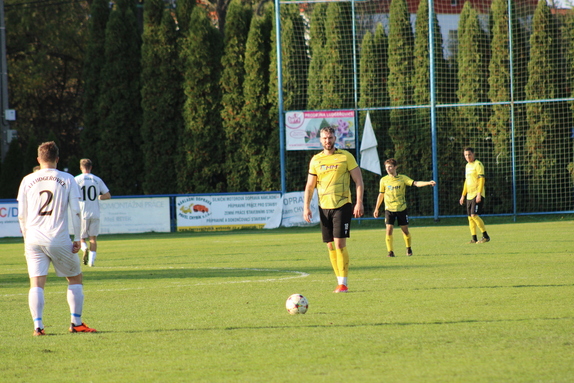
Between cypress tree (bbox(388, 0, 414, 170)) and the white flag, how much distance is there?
184 cm

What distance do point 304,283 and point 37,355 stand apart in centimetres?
566

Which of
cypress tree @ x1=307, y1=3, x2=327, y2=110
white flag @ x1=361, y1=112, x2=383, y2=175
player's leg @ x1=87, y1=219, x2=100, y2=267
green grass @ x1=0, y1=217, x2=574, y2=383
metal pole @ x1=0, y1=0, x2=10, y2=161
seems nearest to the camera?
green grass @ x1=0, y1=217, x2=574, y2=383

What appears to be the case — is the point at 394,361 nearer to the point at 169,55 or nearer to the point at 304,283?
the point at 304,283

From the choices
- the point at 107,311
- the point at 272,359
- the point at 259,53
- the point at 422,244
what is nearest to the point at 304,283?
the point at 107,311

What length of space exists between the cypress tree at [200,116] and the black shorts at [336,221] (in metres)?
23.3

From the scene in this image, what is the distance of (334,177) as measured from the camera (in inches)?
437

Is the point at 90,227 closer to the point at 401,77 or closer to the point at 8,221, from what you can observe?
the point at 8,221

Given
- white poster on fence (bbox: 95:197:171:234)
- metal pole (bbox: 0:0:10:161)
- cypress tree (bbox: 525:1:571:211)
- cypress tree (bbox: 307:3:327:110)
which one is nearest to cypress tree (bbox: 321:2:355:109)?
cypress tree (bbox: 307:3:327:110)

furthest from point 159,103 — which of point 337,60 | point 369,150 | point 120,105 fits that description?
point 369,150

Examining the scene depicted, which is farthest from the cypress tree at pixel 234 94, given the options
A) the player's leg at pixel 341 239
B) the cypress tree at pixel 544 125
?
the player's leg at pixel 341 239

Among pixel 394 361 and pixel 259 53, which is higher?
pixel 259 53

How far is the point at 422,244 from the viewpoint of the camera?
19797mm

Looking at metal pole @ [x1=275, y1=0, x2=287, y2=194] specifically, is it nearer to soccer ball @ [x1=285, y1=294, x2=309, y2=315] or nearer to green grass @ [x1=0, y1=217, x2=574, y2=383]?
green grass @ [x1=0, y1=217, x2=574, y2=383]

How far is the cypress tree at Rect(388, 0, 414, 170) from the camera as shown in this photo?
105 ft
